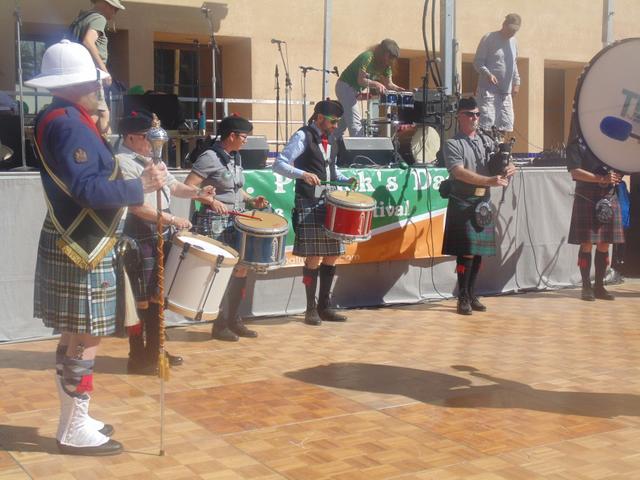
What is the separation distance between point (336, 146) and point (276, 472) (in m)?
4.26

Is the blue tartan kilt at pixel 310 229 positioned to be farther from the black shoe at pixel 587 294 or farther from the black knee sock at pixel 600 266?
the black knee sock at pixel 600 266

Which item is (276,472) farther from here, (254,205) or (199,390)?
(254,205)

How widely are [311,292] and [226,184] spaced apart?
142cm

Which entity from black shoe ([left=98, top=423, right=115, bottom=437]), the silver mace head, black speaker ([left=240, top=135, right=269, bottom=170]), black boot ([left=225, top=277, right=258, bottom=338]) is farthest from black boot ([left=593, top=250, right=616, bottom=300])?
black shoe ([left=98, top=423, right=115, bottom=437])

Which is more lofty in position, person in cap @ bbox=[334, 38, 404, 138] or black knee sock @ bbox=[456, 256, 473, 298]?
person in cap @ bbox=[334, 38, 404, 138]

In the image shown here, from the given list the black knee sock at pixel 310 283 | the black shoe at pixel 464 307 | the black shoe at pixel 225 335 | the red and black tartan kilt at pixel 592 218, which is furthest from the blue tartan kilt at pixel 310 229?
the red and black tartan kilt at pixel 592 218

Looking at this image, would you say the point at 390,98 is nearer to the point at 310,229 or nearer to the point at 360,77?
the point at 360,77

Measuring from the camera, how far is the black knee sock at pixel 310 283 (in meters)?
8.02

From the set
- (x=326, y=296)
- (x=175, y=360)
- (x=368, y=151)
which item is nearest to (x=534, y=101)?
(x=368, y=151)

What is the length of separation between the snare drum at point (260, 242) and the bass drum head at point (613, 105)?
2400 mm

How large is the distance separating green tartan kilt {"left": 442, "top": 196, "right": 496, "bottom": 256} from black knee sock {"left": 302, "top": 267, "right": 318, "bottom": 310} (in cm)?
132

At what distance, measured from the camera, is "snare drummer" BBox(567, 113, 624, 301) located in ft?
29.8

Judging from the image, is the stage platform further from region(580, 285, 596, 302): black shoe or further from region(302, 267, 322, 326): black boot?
region(580, 285, 596, 302): black shoe

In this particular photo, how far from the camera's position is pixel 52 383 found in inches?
232
